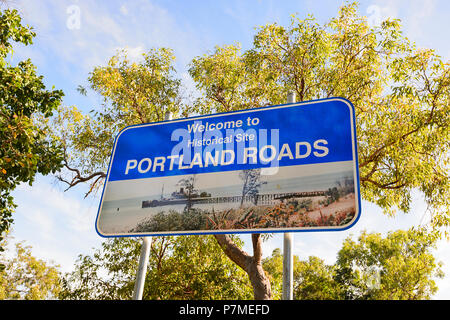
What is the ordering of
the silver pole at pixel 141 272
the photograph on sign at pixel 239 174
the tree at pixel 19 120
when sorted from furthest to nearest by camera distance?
the tree at pixel 19 120, the silver pole at pixel 141 272, the photograph on sign at pixel 239 174

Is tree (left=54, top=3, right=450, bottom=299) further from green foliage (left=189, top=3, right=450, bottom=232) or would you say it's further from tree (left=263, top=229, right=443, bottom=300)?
tree (left=263, top=229, right=443, bottom=300)

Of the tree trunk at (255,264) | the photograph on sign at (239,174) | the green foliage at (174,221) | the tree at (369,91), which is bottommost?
the green foliage at (174,221)

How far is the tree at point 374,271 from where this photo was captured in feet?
66.2

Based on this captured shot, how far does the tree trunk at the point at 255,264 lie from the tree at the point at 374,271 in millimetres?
8906

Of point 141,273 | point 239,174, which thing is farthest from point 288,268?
point 141,273

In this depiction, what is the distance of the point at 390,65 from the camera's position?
797cm

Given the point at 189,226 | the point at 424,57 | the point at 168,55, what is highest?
the point at 168,55

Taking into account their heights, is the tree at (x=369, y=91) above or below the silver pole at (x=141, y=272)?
above

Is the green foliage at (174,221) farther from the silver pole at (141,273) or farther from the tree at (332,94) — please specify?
the tree at (332,94)

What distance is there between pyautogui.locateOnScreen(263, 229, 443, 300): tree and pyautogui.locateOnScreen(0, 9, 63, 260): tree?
1404cm

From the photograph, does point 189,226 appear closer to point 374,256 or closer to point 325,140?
point 325,140

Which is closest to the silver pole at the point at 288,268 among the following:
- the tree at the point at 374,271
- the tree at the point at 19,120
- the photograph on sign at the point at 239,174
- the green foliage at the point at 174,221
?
the photograph on sign at the point at 239,174

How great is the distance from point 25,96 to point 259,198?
659 centimetres
